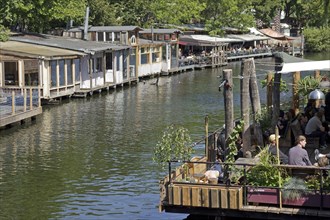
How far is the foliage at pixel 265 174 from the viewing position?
19.2 metres

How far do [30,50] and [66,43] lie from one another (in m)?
8.46

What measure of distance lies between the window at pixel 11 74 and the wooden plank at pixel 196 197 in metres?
32.3

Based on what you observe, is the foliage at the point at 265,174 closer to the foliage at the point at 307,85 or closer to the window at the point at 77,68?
the foliage at the point at 307,85

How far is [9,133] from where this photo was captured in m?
37.9

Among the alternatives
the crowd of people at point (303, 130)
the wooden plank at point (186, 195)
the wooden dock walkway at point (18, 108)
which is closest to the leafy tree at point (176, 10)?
the wooden dock walkway at point (18, 108)

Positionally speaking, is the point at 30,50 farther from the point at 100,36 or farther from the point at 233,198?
the point at 233,198

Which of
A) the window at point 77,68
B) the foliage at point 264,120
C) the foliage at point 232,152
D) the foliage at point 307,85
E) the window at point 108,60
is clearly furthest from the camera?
the window at point 108,60

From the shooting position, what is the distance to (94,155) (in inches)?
1300

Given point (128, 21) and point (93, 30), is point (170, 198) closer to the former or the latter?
point (93, 30)

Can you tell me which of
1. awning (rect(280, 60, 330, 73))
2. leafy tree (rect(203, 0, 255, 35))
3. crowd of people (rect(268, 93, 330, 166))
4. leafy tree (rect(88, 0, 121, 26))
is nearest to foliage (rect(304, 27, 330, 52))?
leafy tree (rect(203, 0, 255, 35))

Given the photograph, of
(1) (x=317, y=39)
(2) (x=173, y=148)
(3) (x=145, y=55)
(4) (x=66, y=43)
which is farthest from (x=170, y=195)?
(1) (x=317, y=39)

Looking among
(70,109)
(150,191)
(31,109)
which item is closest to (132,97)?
(70,109)

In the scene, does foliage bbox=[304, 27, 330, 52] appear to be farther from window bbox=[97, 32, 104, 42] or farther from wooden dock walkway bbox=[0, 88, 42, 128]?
wooden dock walkway bbox=[0, 88, 42, 128]

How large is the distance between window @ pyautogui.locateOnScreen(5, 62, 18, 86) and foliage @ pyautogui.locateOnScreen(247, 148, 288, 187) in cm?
3274
